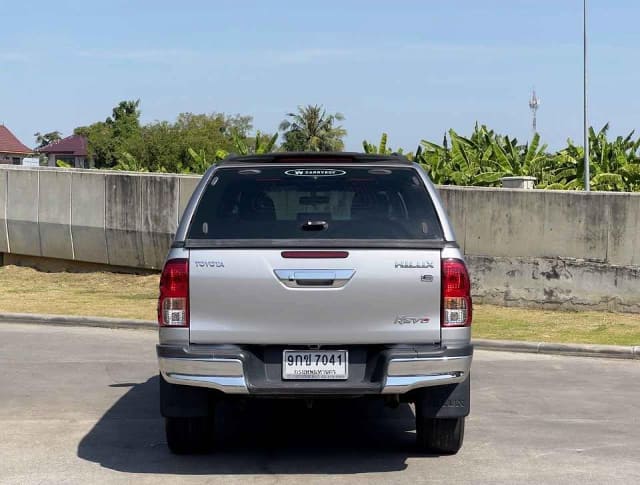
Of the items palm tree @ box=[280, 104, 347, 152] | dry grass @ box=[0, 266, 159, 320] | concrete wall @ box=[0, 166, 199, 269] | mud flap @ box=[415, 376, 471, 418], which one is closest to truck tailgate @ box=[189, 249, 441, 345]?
mud flap @ box=[415, 376, 471, 418]

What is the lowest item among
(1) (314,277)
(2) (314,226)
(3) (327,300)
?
(3) (327,300)

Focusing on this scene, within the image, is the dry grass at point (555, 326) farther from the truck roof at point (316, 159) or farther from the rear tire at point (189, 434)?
the rear tire at point (189, 434)

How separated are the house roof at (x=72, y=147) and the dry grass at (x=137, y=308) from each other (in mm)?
109587

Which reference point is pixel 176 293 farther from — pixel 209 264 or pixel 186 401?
pixel 186 401

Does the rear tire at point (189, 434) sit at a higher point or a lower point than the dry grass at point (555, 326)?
higher

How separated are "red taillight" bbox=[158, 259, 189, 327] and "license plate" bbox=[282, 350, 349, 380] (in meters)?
0.65

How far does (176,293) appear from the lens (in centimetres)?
703

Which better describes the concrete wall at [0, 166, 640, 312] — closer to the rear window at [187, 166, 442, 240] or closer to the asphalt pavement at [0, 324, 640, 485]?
the asphalt pavement at [0, 324, 640, 485]

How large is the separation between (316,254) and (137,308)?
1029 centimetres

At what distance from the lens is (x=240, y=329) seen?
6980 millimetres

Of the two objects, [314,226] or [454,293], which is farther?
[314,226]

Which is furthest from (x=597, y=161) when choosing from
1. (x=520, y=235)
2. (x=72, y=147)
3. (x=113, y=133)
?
(x=72, y=147)

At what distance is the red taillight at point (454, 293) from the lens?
7.00m

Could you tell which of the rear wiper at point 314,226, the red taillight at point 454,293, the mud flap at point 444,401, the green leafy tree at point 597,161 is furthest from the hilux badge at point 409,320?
the green leafy tree at point 597,161
